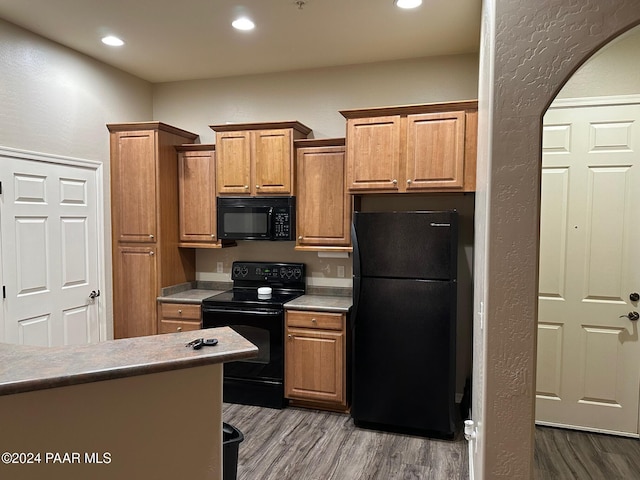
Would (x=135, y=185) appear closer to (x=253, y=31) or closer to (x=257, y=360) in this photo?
(x=253, y=31)

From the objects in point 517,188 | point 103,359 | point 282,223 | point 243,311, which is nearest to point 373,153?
point 282,223

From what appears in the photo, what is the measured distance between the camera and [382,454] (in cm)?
291

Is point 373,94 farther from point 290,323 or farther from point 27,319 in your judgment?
point 27,319

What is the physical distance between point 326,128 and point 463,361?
2.29 meters

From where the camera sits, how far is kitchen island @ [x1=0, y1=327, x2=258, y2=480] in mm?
1187

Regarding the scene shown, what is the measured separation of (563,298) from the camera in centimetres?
312

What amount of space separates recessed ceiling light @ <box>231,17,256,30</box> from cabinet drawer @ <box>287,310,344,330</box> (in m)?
2.11

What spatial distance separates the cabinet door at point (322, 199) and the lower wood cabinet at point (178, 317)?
3.54ft

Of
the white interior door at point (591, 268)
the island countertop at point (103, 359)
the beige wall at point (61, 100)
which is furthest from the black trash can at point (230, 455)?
the beige wall at point (61, 100)

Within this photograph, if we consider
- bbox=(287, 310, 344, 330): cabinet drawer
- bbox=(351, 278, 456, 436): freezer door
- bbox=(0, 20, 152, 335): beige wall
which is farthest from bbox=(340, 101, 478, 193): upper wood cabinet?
bbox=(0, 20, 152, 335): beige wall

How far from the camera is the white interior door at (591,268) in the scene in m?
2.96

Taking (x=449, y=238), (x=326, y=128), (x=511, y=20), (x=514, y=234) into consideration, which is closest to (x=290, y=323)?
(x=449, y=238)

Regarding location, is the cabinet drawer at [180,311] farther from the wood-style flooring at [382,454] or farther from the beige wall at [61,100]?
the wood-style flooring at [382,454]

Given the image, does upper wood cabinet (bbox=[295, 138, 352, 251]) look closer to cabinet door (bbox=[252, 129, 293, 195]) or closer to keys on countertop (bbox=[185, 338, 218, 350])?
cabinet door (bbox=[252, 129, 293, 195])
